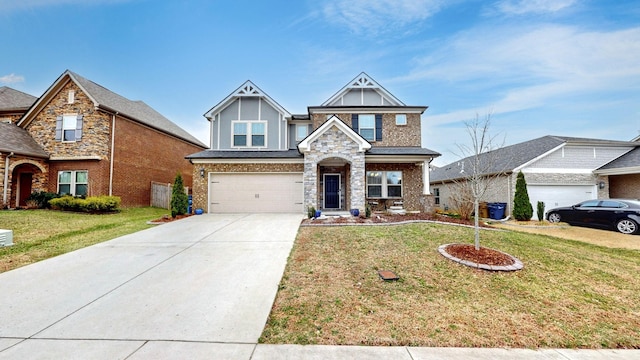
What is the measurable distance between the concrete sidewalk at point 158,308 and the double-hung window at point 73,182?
10601 millimetres

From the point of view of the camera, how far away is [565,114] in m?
16.7

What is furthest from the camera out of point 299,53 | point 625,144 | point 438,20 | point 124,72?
point 124,72

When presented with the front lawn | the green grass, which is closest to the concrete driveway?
the front lawn

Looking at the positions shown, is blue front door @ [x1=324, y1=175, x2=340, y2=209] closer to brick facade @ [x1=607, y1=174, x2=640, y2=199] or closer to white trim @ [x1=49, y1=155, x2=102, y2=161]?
white trim @ [x1=49, y1=155, x2=102, y2=161]

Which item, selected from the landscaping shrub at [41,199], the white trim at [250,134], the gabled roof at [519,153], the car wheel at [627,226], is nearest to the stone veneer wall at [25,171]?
the landscaping shrub at [41,199]

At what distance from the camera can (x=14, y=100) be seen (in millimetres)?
18188

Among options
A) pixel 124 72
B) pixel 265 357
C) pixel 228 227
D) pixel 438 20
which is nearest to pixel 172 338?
pixel 265 357

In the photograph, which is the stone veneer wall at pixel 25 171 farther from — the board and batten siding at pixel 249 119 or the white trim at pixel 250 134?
the white trim at pixel 250 134

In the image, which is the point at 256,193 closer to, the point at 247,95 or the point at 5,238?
the point at 247,95

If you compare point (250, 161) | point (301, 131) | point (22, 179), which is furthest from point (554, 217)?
point (22, 179)

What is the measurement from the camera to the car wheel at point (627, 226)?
10.1 metres

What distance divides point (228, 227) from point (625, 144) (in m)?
22.4

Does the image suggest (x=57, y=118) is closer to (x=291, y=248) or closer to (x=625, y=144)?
(x=291, y=248)

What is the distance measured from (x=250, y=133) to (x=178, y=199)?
18.3ft
